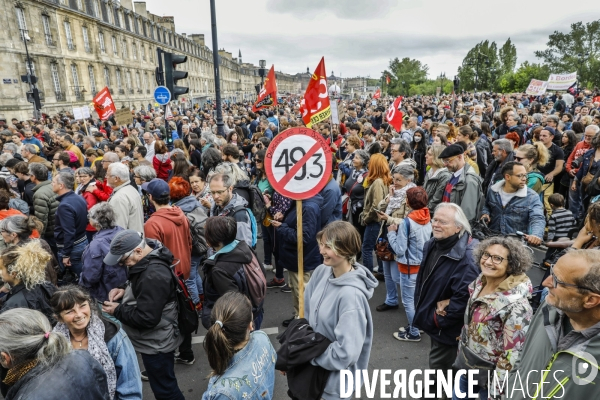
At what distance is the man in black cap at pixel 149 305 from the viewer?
2.80 metres

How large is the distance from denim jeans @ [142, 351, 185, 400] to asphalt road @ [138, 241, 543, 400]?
0.60 meters

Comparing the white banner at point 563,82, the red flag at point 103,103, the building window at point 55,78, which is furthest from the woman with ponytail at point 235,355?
the building window at point 55,78

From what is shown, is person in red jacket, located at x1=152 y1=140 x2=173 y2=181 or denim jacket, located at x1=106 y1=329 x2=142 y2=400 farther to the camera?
person in red jacket, located at x1=152 y1=140 x2=173 y2=181

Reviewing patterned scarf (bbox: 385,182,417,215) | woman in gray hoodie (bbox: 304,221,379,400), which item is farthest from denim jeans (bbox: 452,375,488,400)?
patterned scarf (bbox: 385,182,417,215)

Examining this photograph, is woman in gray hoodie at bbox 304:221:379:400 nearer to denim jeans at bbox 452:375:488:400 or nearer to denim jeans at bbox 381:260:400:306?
denim jeans at bbox 452:375:488:400

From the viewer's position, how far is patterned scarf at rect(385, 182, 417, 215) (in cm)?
442

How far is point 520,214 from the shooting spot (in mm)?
3957

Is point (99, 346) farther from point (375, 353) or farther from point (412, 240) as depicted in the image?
point (412, 240)

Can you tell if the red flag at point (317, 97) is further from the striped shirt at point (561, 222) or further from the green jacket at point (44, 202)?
the green jacket at point (44, 202)

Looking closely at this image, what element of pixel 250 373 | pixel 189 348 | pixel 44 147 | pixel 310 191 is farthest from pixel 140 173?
pixel 44 147

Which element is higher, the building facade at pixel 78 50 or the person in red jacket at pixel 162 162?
the building facade at pixel 78 50

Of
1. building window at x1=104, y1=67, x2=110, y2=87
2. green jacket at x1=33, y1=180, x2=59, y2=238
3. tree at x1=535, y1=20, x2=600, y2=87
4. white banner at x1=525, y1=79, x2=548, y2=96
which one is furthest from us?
tree at x1=535, y1=20, x2=600, y2=87

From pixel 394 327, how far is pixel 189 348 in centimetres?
236

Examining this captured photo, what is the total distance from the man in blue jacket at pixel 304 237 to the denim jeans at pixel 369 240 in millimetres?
1127
